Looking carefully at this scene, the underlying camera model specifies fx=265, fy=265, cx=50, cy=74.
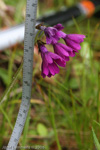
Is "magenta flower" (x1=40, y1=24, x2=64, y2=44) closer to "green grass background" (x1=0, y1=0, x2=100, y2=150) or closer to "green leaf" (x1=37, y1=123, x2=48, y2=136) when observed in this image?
"green grass background" (x1=0, y1=0, x2=100, y2=150)

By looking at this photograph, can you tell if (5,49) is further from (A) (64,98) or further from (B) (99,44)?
(B) (99,44)

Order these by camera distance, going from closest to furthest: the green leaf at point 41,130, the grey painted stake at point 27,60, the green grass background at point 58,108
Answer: the grey painted stake at point 27,60, the green grass background at point 58,108, the green leaf at point 41,130

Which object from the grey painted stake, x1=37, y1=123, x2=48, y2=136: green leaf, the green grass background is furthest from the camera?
x1=37, y1=123, x2=48, y2=136: green leaf

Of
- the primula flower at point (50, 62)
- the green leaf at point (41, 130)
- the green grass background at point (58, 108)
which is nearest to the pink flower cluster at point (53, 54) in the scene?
the primula flower at point (50, 62)

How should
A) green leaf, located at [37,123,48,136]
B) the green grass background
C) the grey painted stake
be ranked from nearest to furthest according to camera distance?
the grey painted stake, the green grass background, green leaf, located at [37,123,48,136]

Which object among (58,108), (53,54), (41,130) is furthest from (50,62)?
(58,108)

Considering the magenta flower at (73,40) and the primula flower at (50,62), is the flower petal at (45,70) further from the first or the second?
the magenta flower at (73,40)

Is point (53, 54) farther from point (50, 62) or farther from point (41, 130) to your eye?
point (41, 130)

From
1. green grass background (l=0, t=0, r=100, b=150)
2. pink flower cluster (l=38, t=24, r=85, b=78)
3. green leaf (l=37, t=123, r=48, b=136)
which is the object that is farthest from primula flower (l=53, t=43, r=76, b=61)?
green leaf (l=37, t=123, r=48, b=136)

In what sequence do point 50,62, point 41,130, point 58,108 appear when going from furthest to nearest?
point 58,108
point 41,130
point 50,62

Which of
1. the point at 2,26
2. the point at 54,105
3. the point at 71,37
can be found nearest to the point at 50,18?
the point at 2,26

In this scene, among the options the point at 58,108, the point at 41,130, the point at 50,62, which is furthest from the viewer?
the point at 58,108
